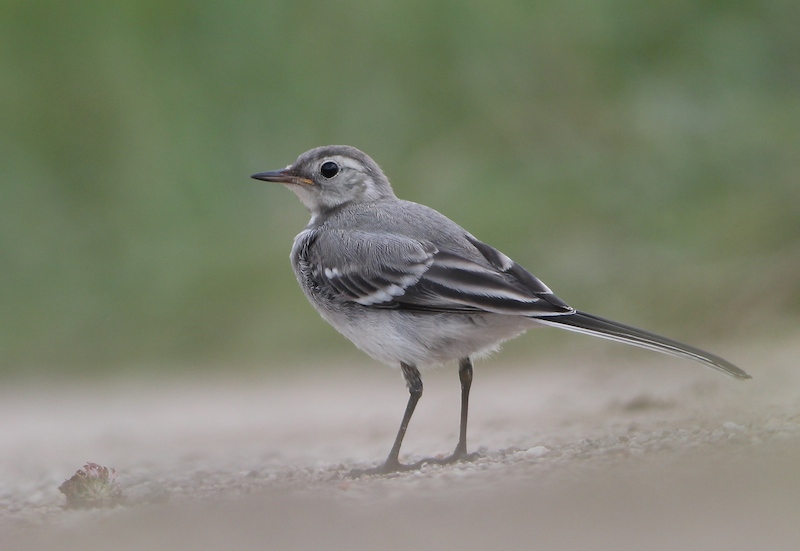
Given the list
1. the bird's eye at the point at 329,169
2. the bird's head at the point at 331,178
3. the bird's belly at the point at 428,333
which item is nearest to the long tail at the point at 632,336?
the bird's belly at the point at 428,333

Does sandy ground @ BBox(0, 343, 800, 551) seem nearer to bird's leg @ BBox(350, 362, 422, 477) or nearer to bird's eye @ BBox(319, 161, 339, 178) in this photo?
bird's leg @ BBox(350, 362, 422, 477)

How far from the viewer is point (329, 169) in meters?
7.92

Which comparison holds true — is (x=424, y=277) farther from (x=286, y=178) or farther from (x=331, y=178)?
(x=286, y=178)

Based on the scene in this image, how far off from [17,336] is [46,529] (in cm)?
924

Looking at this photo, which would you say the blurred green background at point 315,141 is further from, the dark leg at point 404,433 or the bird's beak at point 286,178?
the dark leg at point 404,433

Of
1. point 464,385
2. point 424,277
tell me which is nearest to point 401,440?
point 464,385

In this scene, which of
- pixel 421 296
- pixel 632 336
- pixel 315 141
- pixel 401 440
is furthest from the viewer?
pixel 315 141

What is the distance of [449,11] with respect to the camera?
15.3m

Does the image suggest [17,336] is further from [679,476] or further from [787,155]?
[679,476]

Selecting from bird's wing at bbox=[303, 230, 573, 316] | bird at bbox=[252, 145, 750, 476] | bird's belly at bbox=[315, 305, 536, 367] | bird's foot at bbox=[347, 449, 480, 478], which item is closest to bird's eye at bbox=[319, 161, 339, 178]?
bird at bbox=[252, 145, 750, 476]

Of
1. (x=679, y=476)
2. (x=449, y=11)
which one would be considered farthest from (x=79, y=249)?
(x=679, y=476)

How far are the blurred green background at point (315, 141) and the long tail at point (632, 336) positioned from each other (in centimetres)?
645

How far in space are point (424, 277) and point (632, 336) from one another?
130cm

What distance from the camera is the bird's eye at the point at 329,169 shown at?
791 cm
